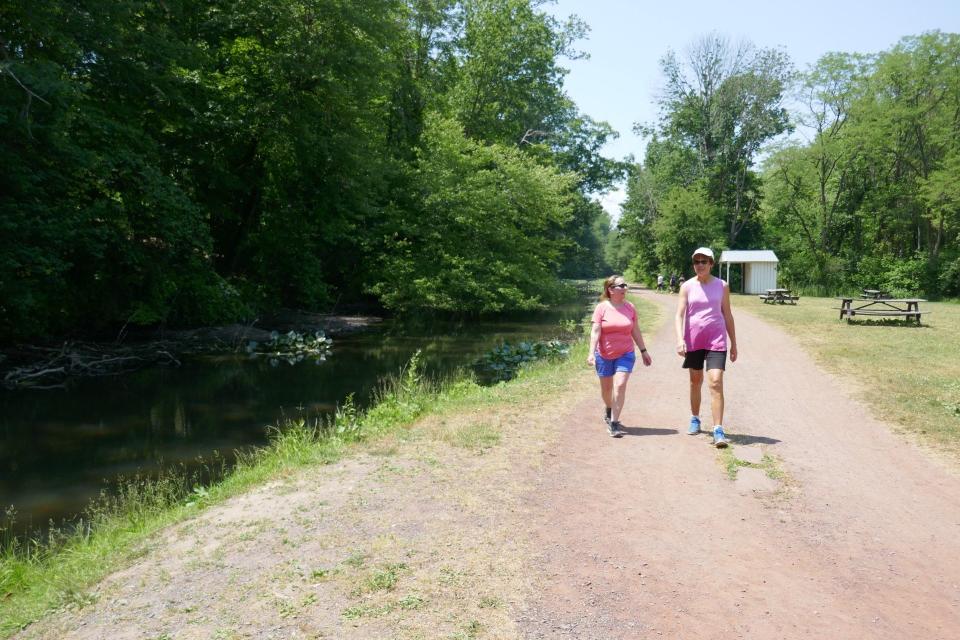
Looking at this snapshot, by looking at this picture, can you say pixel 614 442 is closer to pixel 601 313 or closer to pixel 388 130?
pixel 601 313

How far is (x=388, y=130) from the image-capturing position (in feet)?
105

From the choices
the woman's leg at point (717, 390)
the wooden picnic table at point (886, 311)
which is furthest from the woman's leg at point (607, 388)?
the wooden picnic table at point (886, 311)

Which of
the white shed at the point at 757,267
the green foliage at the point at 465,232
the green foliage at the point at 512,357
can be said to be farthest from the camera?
the white shed at the point at 757,267

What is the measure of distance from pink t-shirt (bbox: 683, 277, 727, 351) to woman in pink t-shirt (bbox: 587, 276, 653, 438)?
56 centimetres

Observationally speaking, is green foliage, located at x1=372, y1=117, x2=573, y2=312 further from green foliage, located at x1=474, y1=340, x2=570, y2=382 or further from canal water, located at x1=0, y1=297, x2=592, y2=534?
green foliage, located at x1=474, y1=340, x2=570, y2=382

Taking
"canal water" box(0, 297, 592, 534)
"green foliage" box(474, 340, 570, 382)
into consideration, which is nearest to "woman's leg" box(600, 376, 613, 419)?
"canal water" box(0, 297, 592, 534)

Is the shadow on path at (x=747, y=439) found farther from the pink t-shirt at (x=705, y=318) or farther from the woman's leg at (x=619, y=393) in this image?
the woman's leg at (x=619, y=393)

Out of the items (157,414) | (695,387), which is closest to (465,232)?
(157,414)

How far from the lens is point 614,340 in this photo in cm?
752

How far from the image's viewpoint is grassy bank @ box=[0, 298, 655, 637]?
4.76 m

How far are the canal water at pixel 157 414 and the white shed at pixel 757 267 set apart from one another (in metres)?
26.2

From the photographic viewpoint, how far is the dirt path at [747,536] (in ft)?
12.5

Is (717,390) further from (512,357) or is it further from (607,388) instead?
(512,357)

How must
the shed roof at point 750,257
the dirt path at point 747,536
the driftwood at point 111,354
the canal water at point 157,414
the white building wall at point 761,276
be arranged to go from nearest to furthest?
the dirt path at point 747,536 < the canal water at point 157,414 < the driftwood at point 111,354 < the shed roof at point 750,257 < the white building wall at point 761,276
